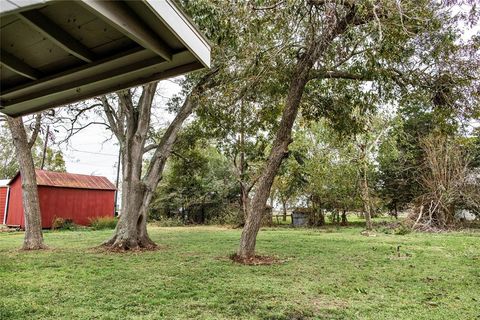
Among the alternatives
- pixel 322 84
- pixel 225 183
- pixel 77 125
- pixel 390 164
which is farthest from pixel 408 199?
pixel 77 125

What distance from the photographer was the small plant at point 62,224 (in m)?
15.5

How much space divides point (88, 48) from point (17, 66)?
0.48 metres

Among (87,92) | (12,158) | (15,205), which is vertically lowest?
(15,205)

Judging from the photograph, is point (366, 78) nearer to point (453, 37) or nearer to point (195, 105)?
point (453, 37)

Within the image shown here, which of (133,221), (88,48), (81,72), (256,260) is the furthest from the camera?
(133,221)

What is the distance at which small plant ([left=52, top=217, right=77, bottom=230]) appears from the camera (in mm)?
15547

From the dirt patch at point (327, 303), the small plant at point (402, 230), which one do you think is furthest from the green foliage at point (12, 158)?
the dirt patch at point (327, 303)

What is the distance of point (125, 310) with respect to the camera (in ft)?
11.6

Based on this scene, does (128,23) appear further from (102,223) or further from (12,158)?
(12,158)

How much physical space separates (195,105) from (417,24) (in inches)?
209

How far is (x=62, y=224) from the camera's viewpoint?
15852 mm

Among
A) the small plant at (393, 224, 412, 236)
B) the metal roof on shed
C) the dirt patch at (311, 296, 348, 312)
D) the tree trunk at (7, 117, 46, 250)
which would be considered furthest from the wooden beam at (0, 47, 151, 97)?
the metal roof on shed

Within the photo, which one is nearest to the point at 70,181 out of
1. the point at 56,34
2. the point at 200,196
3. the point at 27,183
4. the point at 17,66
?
the point at 200,196

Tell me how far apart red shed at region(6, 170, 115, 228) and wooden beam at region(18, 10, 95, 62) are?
16098mm
